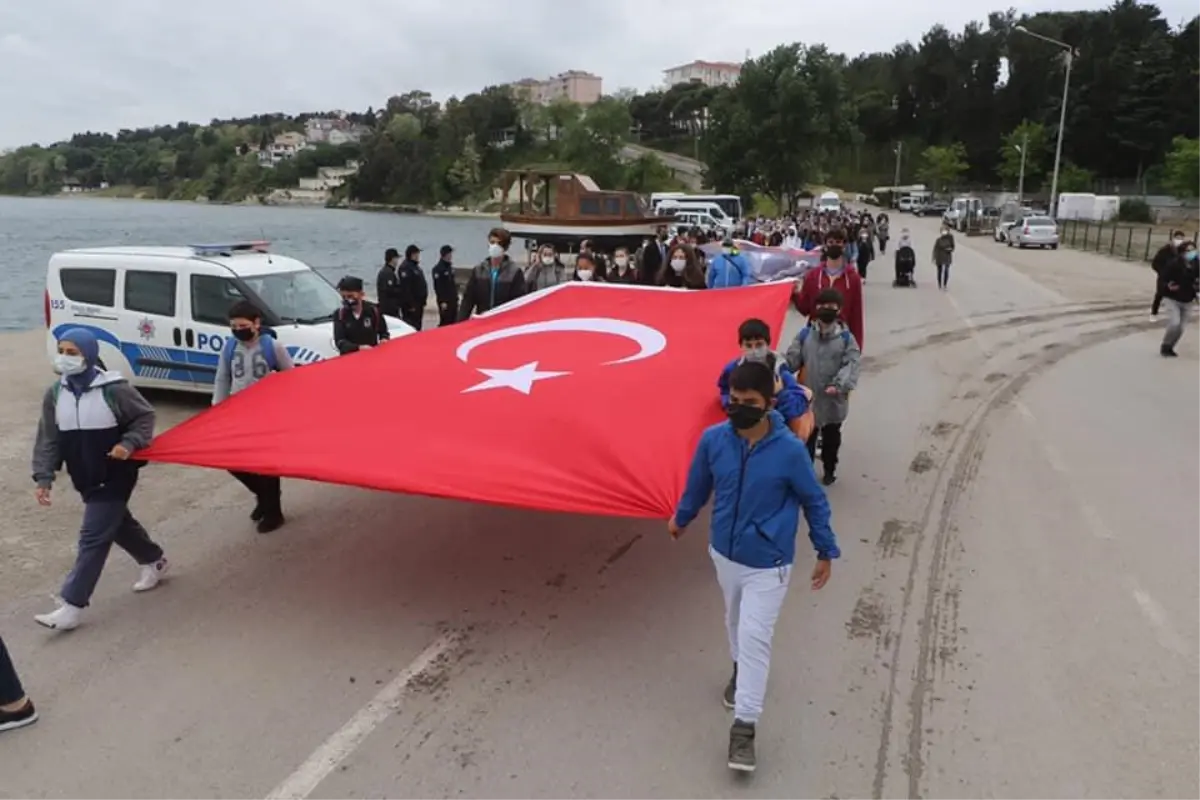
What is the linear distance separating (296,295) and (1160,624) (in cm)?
949

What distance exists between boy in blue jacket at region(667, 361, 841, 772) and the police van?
691cm

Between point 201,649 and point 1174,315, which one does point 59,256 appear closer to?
point 201,649

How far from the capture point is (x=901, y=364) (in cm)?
1396

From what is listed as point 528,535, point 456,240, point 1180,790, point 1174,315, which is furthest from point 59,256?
point 456,240

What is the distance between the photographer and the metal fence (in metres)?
37.9

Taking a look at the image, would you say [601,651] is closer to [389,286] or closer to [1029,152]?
[389,286]

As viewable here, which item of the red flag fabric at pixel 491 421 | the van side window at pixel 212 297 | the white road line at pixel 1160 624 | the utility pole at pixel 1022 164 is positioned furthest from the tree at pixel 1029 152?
the red flag fabric at pixel 491 421

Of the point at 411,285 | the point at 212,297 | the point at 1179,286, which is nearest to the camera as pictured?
the point at 212,297

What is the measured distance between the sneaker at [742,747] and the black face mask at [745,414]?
1.35 m

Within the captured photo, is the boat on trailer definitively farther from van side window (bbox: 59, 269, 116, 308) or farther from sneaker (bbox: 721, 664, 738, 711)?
sneaker (bbox: 721, 664, 738, 711)

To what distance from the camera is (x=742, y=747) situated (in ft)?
13.1

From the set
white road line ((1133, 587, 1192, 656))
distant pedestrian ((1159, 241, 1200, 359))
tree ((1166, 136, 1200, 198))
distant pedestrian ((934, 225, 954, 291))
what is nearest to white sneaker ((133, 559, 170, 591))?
white road line ((1133, 587, 1192, 656))

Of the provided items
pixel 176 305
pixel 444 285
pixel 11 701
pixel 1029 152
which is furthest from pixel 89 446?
pixel 1029 152

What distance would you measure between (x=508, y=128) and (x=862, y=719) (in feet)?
505
